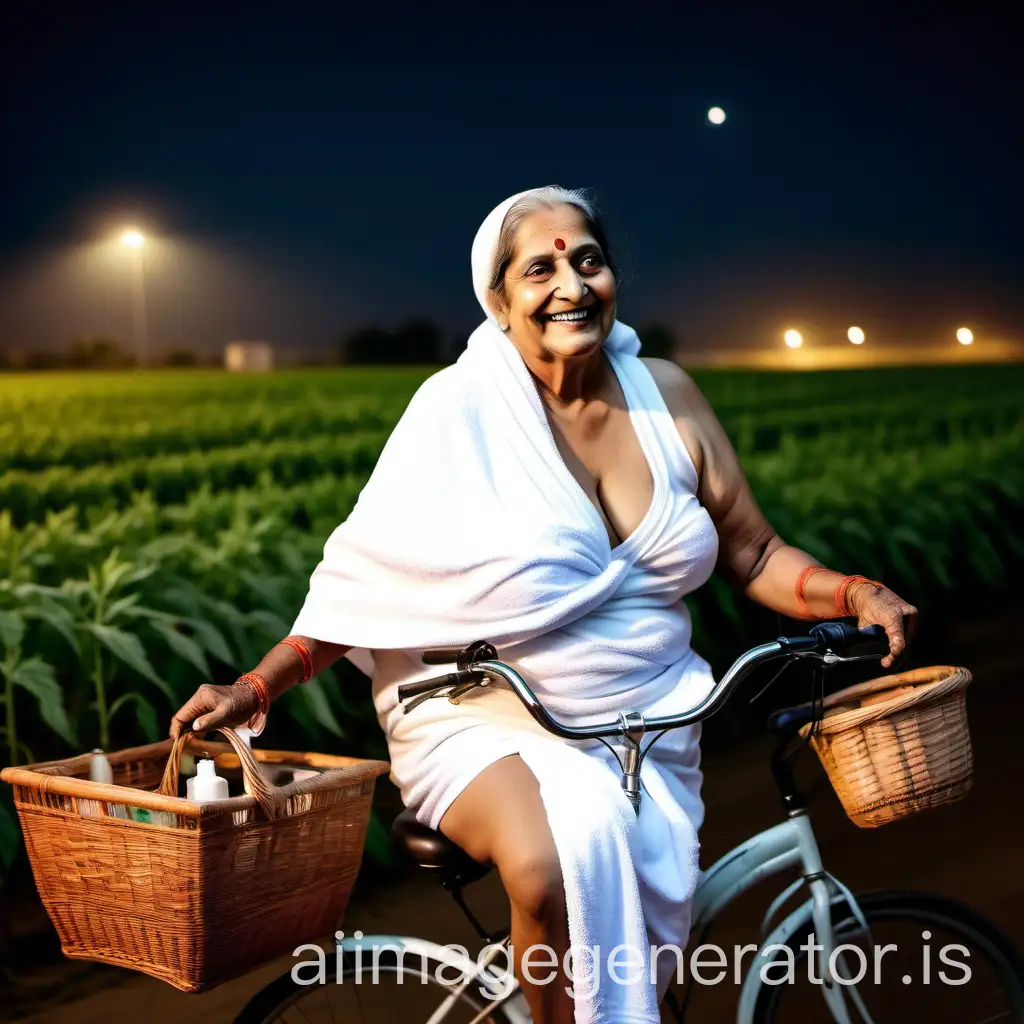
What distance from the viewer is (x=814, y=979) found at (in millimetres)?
2131

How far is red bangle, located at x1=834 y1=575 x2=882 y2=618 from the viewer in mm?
2178

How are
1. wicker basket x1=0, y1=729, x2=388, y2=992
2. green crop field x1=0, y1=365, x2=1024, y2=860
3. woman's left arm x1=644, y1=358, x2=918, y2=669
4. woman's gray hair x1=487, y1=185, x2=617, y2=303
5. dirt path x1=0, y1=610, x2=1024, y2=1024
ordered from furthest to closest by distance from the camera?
1. green crop field x1=0, y1=365, x2=1024, y2=860
2. dirt path x1=0, y1=610, x2=1024, y2=1024
3. woman's left arm x1=644, y1=358, x2=918, y2=669
4. woman's gray hair x1=487, y1=185, x2=617, y2=303
5. wicker basket x1=0, y1=729, x2=388, y2=992

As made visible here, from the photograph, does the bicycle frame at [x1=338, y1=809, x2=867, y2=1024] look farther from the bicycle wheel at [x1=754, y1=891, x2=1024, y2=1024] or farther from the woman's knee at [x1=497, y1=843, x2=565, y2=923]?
the woman's knee at [x1=497, y1=843, x2=565, y2=923]

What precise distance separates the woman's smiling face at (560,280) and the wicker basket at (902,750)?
2.26ft

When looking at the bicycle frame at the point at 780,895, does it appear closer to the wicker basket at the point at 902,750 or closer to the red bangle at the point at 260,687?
the wicker basket at the point at 902,750

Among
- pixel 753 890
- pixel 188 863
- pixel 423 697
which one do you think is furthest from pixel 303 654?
pixel 753 890

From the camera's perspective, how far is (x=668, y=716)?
196 cm

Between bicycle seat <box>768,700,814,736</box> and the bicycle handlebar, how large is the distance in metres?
0.10

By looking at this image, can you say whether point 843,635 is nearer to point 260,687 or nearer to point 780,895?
point 780,895

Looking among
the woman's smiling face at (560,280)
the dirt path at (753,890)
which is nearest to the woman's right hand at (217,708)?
the woman's smiling face at (560,280)

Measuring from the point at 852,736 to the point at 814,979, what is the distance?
40 centimetres

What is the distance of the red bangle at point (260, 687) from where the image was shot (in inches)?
78.6

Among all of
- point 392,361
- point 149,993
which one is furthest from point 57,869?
point 392,361

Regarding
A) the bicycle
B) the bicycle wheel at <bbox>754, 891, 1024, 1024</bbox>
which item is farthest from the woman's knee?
the bicycle wheel at <bbox>754, 891, 1024, 1024</bbox>
